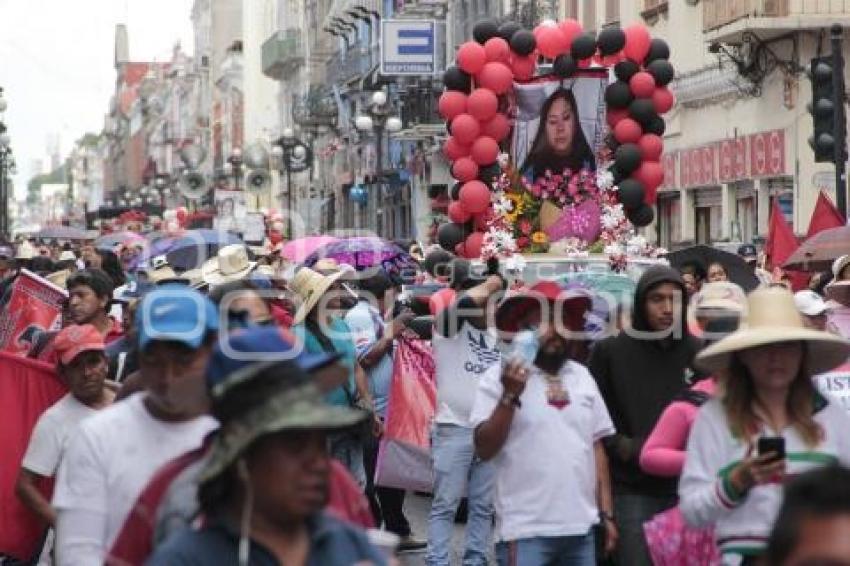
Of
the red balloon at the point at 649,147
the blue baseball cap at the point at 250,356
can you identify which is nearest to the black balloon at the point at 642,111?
the red balloon at the point at 649,147

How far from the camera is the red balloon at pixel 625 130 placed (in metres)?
18.8

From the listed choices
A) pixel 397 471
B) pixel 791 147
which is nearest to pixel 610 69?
pixel 397 471

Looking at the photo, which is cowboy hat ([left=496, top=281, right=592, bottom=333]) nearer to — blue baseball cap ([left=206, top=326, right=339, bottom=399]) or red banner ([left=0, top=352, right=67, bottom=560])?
red banner ([left=0, top=352, right=67, bottom=560])

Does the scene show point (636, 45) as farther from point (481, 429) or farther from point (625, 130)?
point (481, 429)

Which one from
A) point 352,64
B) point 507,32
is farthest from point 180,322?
point 352,64

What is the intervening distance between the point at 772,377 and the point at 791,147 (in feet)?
73.2

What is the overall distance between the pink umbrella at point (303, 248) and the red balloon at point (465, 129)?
4.99 m

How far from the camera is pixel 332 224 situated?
72.1 m

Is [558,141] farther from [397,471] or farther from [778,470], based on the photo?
Answer: [778,470]

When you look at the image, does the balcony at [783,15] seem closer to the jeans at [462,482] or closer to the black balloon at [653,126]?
the black balloon at [653,126]

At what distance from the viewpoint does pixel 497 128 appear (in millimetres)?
18547

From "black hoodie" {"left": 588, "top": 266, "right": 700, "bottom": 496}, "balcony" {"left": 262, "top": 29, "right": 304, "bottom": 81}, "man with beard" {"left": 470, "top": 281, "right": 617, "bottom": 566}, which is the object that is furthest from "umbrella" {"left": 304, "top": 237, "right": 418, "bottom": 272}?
"balcony" {"left": 262, "top": 29, "right": 304, "bottom": 81}

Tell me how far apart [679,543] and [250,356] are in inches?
101

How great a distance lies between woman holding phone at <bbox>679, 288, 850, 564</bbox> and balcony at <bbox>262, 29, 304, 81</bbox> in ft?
247
